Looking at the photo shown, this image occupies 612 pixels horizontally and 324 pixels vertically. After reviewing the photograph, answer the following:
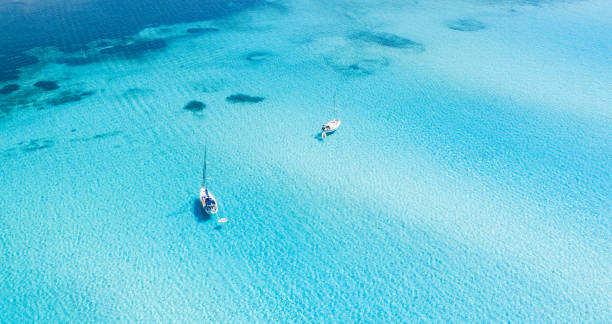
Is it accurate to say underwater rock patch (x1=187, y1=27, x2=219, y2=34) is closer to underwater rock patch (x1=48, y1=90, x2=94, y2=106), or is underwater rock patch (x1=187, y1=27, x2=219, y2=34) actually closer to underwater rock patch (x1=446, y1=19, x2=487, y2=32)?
underwater rock patch (x1=48, y1=90, x2=94, y2=106)

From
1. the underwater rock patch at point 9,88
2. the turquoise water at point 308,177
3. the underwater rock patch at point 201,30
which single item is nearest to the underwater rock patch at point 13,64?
the turquoise water at point 308,177

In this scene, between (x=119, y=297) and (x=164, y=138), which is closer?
(x=119, y=297)

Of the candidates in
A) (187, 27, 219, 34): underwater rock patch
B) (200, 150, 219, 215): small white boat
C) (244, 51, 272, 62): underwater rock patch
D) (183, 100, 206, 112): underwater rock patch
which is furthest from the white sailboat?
(187, 27, 219, 34): underwater rock patch

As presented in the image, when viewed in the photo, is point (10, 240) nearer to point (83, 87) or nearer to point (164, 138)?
point (164, 138)

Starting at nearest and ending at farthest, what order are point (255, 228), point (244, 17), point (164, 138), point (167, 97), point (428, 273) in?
point (428, 273) → point (255, 228) → point (164, 138) → point (167, 97) → point (244, 17)

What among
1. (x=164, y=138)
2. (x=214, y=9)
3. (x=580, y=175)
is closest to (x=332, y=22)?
(x=214, y=9)

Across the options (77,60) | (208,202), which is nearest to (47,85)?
(77,60)

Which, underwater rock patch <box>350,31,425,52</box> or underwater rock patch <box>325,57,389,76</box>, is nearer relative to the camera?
underwater rock patch <box>325,57,389,76</box>
